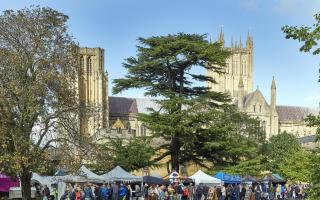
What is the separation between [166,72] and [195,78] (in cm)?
218

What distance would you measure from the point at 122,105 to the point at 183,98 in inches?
2839

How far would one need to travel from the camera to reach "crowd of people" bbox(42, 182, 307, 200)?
27.8 metres

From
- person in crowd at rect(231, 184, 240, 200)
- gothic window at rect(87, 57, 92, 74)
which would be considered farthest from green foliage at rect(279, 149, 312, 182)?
gothic window at rect(87, 57, 92, 74)

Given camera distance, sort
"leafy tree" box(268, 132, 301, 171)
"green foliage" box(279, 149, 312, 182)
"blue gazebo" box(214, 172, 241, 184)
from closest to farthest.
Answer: "blue gazebo" box(214, 172, 241, 184) < "green foliage" box(279, 149, 312, 182) < "leafy tree" box(268, 132, 301, 171)

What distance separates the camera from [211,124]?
39.5 metres

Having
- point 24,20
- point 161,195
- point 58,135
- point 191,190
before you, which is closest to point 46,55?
point 24,20

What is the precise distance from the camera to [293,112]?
128 meters

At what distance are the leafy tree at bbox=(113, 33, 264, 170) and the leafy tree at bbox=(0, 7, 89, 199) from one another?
39.2 ft

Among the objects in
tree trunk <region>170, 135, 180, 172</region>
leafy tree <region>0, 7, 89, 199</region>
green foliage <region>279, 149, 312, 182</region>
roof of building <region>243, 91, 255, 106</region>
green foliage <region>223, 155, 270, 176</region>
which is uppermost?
roof of building <region>243, 91, 255, 106</region>

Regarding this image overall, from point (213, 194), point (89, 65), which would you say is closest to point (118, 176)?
point (213, 194)

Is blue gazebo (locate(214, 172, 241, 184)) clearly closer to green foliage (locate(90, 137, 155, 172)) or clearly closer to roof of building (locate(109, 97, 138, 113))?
green foliage (locate(90, 137, 155, 172))

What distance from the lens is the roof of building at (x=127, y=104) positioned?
110438mm

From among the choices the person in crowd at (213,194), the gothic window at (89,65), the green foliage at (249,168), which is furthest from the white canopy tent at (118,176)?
the gothic window at (89,65)

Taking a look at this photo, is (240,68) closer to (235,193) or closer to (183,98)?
(183,98)
